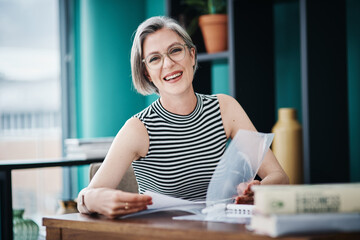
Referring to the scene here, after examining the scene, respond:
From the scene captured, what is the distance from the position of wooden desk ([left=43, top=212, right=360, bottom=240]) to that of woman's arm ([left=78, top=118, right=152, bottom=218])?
3cm

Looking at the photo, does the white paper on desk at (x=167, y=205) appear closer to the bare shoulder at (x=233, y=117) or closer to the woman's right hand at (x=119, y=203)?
the woman's right hand at (x=119, y=203)

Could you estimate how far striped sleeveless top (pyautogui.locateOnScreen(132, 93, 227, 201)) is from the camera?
163 cm

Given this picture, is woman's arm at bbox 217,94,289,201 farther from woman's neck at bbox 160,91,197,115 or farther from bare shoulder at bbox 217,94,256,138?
woman's neck at bbox 160,91,197,115

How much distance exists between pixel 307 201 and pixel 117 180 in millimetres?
696

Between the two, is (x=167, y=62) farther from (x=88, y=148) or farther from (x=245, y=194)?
(x=88, y=148)

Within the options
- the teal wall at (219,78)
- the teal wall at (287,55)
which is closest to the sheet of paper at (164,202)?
the teal wall at (287,55)

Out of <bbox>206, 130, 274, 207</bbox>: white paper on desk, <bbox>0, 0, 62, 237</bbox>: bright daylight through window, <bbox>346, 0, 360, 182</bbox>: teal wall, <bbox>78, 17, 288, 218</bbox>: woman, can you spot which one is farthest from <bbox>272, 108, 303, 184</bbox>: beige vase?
<bbox>0, 0, 62, 237</bbox>: bright daylight through window

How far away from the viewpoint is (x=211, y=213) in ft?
3.92

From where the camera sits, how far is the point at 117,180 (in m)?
1.45

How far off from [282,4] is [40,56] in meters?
2.41

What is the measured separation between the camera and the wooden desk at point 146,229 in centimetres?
96

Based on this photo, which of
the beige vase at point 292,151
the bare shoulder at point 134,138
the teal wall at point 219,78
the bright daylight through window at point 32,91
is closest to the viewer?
the bare shoulder at point 134,138

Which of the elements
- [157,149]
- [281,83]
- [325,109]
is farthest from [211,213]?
[281,83]

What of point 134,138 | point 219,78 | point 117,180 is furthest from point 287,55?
point 117,180
